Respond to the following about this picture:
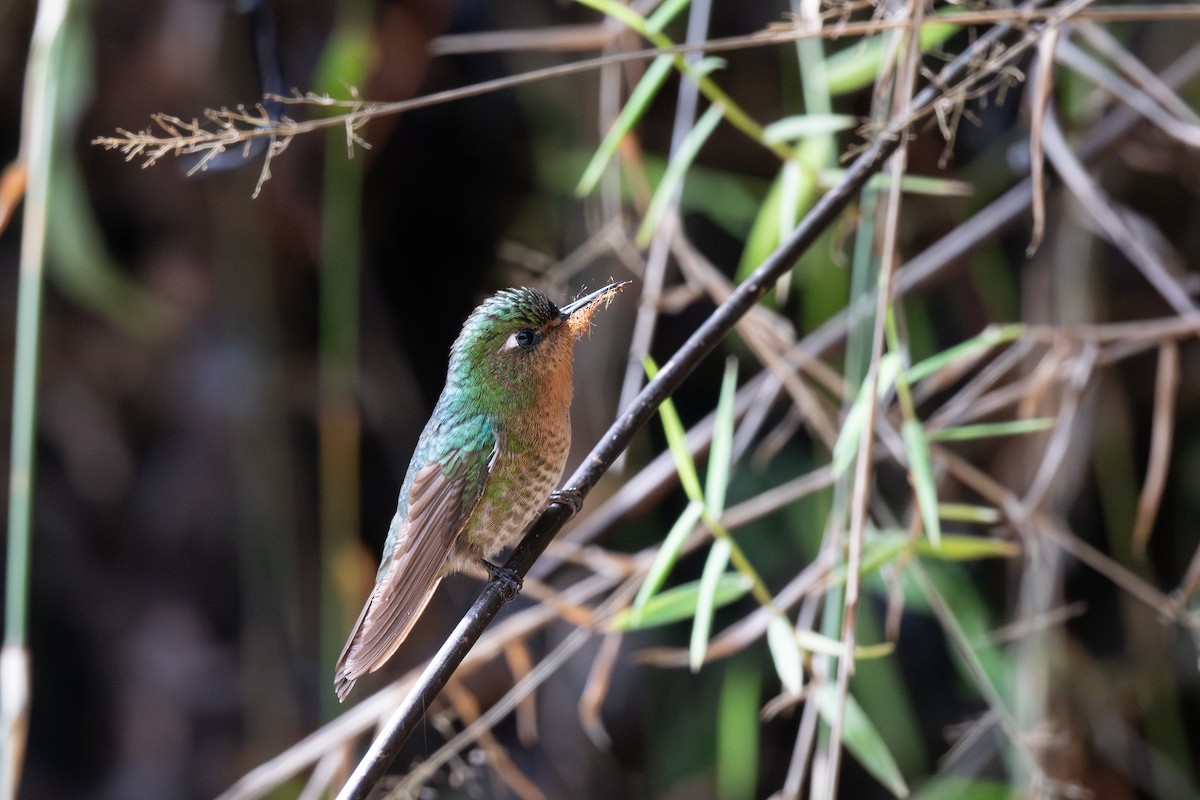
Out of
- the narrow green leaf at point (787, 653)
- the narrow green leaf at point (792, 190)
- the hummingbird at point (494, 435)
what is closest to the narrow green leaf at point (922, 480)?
the narrow green leaf at point (787, 653)

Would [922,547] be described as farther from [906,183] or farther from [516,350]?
[516,350]

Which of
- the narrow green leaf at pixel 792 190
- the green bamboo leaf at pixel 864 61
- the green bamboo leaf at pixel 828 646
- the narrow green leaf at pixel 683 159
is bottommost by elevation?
the green bamboo leaf at pixel 828 646

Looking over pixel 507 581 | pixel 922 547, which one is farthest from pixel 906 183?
pixel 507 581

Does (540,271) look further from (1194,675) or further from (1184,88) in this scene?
(1194,675)

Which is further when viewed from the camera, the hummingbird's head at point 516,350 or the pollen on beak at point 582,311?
the hummingbird's head at point 516,350

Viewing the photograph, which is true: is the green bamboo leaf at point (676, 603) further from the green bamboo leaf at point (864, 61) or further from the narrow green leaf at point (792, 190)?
the green bamboo leaf at point (864, 61)

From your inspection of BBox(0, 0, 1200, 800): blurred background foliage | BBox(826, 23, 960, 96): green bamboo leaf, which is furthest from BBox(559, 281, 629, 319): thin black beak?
BBox(0, 0, 1200, 800): blurred background foliage

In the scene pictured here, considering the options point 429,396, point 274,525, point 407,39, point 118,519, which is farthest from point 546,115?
point 118,519
